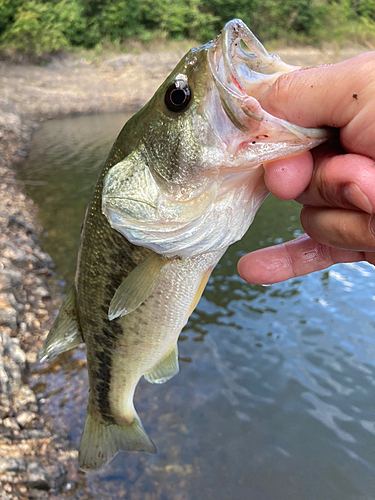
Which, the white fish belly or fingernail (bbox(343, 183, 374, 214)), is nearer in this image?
fingernail (bbox(343, 183, 374, 214))

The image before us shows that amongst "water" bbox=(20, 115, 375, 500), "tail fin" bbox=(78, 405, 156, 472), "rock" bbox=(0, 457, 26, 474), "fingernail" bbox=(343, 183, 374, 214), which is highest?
"fingernail" bbox=(343, 183, 374, 214)

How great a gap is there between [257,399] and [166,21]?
2520cm

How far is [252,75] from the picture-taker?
4.08 feet

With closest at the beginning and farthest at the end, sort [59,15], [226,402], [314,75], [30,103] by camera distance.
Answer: [314,75] → [226,402] → [30,103] → [59,15]

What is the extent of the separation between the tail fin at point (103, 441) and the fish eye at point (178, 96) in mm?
1919

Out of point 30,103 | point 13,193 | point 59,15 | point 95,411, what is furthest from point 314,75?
point 59,15

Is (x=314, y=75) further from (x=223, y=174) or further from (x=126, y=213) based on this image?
(x=126, y=213)

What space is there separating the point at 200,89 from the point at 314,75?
374 mm

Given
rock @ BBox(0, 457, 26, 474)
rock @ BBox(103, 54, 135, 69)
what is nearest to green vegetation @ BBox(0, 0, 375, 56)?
rock @ BBox(103, 54, 135, 69)

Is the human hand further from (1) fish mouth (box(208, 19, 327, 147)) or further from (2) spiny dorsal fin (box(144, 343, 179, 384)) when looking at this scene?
(2) spiny dorsal fin (box(144, 343, 179, 384))

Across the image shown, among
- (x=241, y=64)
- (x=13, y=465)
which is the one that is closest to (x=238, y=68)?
(x=241, y=64)

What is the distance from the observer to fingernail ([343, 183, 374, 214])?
1.07m

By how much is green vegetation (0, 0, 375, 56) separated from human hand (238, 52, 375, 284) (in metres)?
19.6

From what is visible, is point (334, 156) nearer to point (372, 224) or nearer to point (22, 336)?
point (372, 224)
